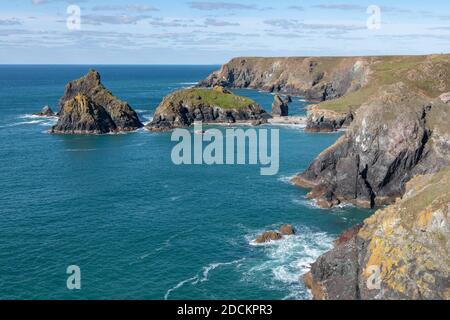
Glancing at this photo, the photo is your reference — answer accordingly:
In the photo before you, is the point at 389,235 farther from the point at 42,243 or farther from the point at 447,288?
the point at 42,243

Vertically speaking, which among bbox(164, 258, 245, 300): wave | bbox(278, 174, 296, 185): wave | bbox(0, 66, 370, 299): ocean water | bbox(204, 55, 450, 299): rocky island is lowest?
bbox(164, 258, 245, 300): wave

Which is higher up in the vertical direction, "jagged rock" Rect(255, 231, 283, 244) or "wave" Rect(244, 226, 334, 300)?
"jagged rock" Rect(255, 231, 283, 244)

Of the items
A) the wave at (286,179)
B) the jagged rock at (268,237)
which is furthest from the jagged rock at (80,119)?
the jagged rock at (268,237)

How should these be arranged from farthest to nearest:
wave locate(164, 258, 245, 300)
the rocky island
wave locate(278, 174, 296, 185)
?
wave locate(278, 174, 296, 185)
wave locate(164, 258, 245, 300)
the rocky island

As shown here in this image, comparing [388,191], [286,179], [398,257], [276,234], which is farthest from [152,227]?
[388,191]

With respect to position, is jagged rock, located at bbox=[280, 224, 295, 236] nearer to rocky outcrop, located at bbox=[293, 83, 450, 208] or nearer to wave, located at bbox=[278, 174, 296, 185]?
rocky outcrop, located at bbox=[293, 83, 450, 208]

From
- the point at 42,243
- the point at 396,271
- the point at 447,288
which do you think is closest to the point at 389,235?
the point at 396,271

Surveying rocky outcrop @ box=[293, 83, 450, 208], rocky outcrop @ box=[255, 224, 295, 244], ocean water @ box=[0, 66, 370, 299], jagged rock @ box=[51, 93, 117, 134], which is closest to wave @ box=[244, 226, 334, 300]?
ocean water @ box=[0, 66, 370, 299]
